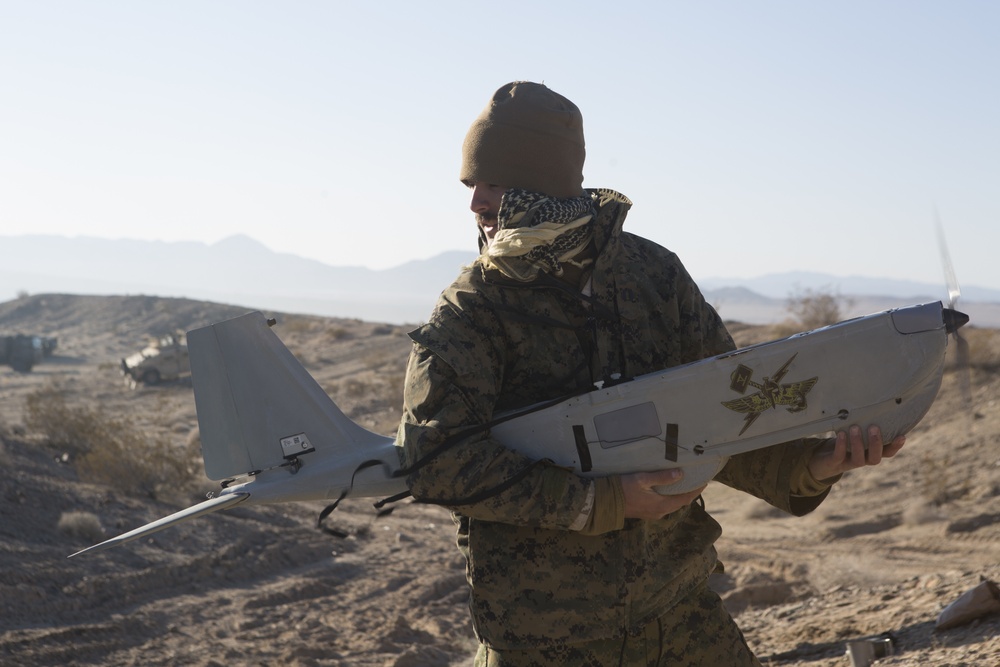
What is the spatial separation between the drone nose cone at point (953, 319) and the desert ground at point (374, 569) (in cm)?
21

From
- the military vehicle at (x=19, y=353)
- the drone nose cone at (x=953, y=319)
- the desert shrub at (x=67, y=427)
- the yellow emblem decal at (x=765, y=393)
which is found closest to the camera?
the yellow emblem decal at (x=765, y=393)

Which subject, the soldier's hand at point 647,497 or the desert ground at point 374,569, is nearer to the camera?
the soldier's hand at point 647,497

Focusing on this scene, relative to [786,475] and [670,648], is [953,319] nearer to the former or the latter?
[786,475]

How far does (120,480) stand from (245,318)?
24.9 ft

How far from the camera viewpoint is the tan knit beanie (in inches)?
108

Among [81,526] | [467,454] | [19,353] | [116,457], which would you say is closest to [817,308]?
[116,457]

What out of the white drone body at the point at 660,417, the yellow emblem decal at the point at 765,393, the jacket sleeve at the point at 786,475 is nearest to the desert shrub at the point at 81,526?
the white drone body at the point at 660,417

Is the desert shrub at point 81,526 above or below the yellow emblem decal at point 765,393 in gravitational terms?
below

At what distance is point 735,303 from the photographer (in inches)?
6850

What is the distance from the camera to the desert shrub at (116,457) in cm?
1003

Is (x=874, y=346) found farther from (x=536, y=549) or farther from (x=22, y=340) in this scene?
(x=22, y=340)

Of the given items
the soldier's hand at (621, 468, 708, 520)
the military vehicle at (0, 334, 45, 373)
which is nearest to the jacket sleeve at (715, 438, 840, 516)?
the soldier's hand at (621, 468, 708, 520)

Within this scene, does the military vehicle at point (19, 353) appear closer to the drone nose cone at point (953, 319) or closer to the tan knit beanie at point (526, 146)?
the tan knit beanie at point (526, 146)

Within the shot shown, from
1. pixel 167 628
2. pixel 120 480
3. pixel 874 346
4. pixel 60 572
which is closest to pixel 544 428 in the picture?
pixel 874 346
